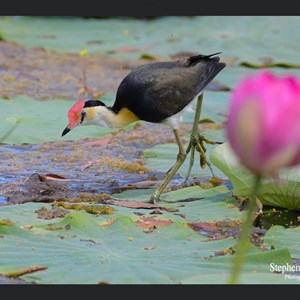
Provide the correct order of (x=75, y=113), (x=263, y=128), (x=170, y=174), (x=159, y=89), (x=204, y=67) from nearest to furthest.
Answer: (x=263, y=128)
(x=170, y=174)
(x=159, y=89)
(x=75, y=113)
(x=204, y=67)

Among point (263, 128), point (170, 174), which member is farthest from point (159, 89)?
point (263, 128)

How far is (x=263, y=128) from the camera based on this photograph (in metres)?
1.46

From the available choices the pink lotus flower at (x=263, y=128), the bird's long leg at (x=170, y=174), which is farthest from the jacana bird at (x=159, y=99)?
the pink lotus flower at (x=263, y=128)

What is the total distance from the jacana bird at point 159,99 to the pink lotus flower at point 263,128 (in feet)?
8.95

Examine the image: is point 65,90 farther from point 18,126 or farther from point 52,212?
point 52,212

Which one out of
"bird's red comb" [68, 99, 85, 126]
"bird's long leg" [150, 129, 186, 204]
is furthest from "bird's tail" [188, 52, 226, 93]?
"bird's red comb" [68, 99, 85, 126]

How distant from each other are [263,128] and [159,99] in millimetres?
2951

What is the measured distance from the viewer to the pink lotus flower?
1459mm

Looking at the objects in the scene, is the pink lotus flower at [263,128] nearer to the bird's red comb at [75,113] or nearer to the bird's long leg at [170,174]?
the bird's long leg at [170,174]

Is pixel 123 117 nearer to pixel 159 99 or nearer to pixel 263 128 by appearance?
pixel 159 99

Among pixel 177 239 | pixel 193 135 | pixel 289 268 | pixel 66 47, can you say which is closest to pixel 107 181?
pixel 193 135

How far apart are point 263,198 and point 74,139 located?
1709 millimetres

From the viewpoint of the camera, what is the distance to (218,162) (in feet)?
13.0

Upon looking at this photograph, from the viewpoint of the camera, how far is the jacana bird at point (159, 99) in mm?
4395
